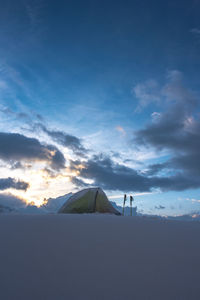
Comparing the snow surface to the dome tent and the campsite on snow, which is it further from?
the dome tent

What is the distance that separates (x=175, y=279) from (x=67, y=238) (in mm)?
1230

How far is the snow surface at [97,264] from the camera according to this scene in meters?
1.39

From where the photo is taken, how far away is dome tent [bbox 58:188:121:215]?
626 inches

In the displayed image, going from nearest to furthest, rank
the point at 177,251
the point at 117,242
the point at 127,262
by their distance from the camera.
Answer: the point at 127,262 → the point at 177,251 → the point at 117,242

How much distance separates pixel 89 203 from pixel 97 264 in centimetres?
1462

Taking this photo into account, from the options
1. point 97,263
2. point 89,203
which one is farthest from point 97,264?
point 89,203

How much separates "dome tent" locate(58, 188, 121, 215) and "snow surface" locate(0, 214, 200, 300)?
13597mm

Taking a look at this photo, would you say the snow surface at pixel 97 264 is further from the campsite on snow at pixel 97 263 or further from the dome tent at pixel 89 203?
the dome tent at pixel 89 203

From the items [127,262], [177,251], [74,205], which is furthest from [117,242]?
[74,205]

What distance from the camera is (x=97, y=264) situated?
1.74m

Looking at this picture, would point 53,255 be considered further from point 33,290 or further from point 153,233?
point 153,233

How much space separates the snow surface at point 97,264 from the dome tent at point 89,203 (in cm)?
1360

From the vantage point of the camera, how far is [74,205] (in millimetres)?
16484

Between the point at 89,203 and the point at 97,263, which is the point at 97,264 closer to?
the point at 97,263
